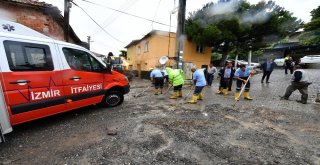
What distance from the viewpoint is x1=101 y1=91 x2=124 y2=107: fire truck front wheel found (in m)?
5.79


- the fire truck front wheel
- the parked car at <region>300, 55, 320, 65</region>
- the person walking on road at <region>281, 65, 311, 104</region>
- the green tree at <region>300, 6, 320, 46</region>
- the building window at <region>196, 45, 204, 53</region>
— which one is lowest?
the fire truck front wheel

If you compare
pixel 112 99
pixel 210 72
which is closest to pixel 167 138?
pixel 112 99

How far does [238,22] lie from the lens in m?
13.7

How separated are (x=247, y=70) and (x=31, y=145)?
24.5ft

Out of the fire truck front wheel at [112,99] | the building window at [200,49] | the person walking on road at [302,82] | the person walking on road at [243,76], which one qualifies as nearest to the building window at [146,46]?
the building window at [200,49]

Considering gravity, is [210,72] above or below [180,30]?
below

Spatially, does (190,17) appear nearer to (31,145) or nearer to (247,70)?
(247,70)

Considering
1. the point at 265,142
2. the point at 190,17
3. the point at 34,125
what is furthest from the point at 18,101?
the point at 190,17

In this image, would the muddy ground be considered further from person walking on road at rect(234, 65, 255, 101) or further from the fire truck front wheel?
person walking on road at rect(234, 65, 255, 101)

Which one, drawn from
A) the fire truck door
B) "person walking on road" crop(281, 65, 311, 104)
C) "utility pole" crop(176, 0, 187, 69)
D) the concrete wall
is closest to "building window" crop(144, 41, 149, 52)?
"utility pole" crop(176, 0, 187, 69)

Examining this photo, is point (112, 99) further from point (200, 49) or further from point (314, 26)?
point (314, 26)

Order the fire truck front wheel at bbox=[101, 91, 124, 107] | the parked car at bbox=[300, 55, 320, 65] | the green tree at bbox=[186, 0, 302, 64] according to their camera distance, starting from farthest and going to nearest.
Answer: the parked car at bbox=[300, 55, 320, 65] → the green tree at bbox=[186, 0, 302, 64] → the fire truck front wheel at bbox=[101, 91, 124, 107]

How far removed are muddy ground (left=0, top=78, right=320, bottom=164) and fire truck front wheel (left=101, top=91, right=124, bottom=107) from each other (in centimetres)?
35

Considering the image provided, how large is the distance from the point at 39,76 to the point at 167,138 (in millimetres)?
3056
